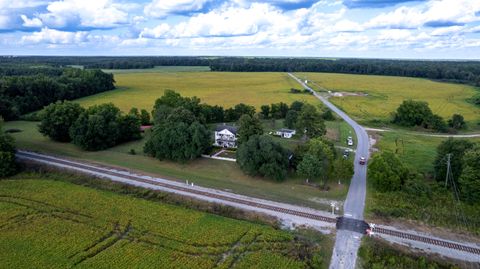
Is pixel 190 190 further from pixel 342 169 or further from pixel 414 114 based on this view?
pixel 414 114

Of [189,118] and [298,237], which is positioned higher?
[189,118]

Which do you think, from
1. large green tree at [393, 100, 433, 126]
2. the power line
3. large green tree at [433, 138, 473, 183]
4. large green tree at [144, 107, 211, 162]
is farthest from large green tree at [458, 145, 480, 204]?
large green tree at [393, 100, 433, 126]

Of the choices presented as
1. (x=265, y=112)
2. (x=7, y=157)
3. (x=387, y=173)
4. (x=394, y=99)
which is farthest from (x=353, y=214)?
(x=394, y=99)

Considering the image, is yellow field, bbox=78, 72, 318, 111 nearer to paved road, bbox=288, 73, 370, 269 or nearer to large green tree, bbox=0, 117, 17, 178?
large green tree, bbox=0, 117, 17, 178

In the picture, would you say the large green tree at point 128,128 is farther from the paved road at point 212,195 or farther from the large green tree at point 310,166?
the large green tree at point 310,166

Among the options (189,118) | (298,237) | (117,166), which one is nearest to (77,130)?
(117,166)

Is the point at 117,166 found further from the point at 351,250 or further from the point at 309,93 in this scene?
the point at 309,93

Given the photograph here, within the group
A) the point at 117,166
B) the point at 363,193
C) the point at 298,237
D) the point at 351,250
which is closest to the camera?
the point at 351,250

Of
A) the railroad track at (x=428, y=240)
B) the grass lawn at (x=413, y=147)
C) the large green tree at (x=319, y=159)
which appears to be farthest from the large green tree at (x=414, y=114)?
the railroad track at (x=428, y=240)
